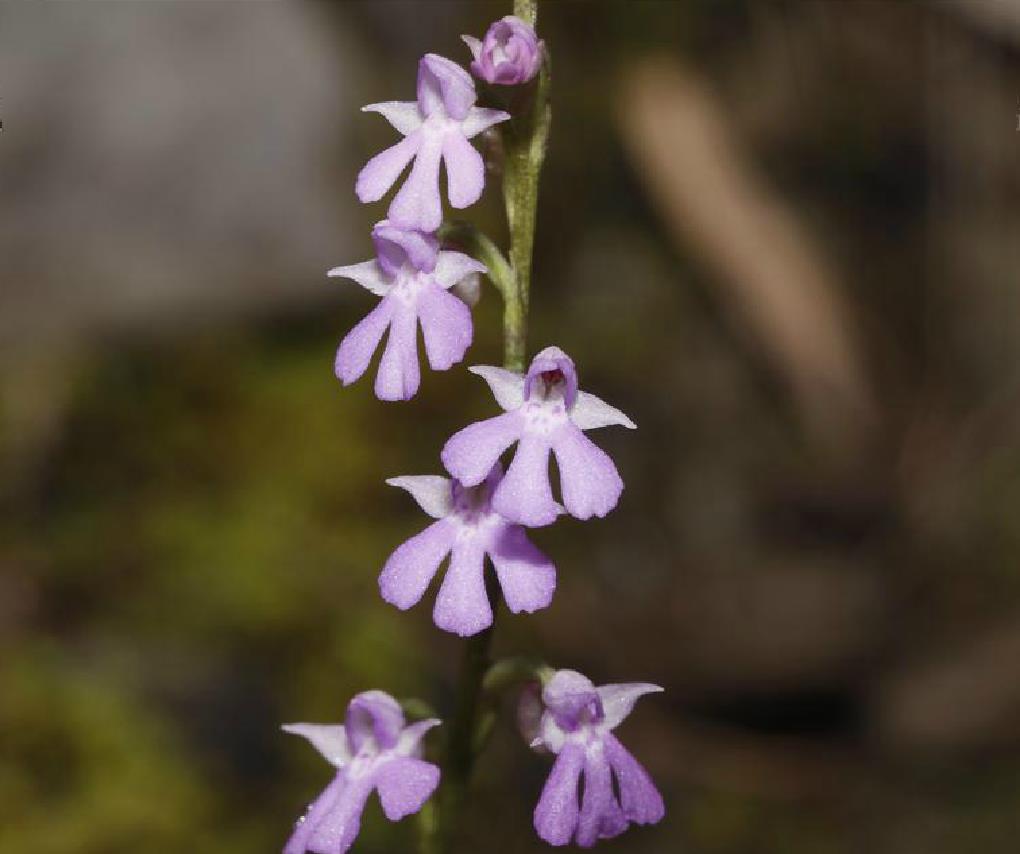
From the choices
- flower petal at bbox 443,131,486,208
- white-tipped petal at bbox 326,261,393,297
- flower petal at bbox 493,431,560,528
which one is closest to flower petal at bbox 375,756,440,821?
flower petal at bbox 493,431,560,528

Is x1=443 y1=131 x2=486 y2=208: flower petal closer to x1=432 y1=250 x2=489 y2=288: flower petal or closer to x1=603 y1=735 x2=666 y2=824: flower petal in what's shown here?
x1=432 y1=250 x2=489 y2=288: flower petal

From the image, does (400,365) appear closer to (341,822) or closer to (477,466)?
(477,466)

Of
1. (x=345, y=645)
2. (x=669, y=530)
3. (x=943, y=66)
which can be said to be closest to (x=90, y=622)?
(x=345, y=645)

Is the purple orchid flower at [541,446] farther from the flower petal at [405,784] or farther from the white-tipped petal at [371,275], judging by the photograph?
the flower petal at [405,784]

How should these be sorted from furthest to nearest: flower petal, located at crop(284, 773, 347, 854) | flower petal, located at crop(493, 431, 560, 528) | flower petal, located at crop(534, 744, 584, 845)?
1. flower petal, located at crop(284, 773, 347, 854)
2. flower petal, located at crop(534, 744, 584, 845)
3. flower petal, located at crop(493, 431, 560, 528)

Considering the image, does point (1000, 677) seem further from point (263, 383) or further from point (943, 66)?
point (263, 383)

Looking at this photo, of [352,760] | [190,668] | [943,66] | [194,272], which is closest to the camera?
[352,760]

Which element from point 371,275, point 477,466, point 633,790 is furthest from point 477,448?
point 633,790
